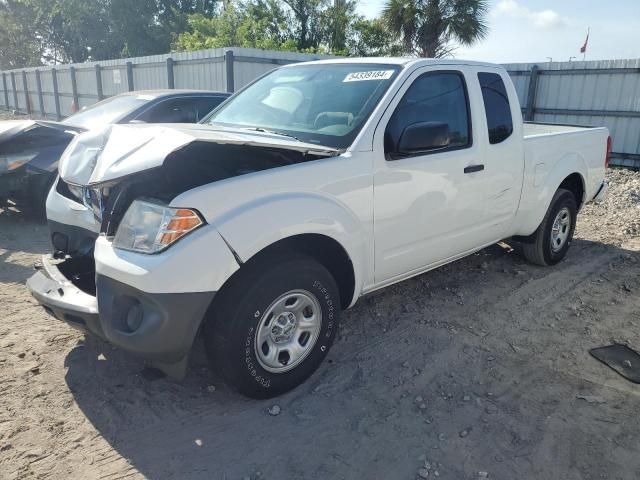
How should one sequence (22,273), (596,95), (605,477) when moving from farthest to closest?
1. (596,95)
2. (22,273)
3. (605,477)

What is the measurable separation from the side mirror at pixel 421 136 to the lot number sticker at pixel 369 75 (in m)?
0.46

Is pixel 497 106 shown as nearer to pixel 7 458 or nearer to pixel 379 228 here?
pixel 379 228

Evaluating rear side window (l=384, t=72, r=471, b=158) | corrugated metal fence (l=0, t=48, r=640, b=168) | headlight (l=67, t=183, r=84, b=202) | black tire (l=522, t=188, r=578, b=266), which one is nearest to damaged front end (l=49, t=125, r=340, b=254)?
headlight (l=67, t=183, r=84, b=202)

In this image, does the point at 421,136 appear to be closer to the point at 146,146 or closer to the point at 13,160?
the point at 146,146

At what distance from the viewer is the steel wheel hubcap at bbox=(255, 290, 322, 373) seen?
2.98 metres

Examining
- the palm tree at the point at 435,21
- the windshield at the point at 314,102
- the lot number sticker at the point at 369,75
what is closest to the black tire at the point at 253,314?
the windshield at the point at 314,102

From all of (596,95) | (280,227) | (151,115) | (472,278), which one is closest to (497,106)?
(472,278)

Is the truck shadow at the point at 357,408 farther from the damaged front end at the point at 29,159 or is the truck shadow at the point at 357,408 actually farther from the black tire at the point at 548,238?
the damaged front end at the point at 29,159

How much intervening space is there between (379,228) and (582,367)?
1.73m

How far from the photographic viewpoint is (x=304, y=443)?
2.78 meters

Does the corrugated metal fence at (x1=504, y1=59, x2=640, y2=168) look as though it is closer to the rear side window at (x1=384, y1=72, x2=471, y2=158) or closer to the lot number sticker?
the rear side window at (x1=384, y1=72, x2=471, y2=158)

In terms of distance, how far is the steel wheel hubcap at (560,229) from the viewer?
5.54m

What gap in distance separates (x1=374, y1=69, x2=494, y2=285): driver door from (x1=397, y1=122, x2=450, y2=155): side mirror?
69 millimetres

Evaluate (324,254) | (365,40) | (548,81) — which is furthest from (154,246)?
(365,40)
